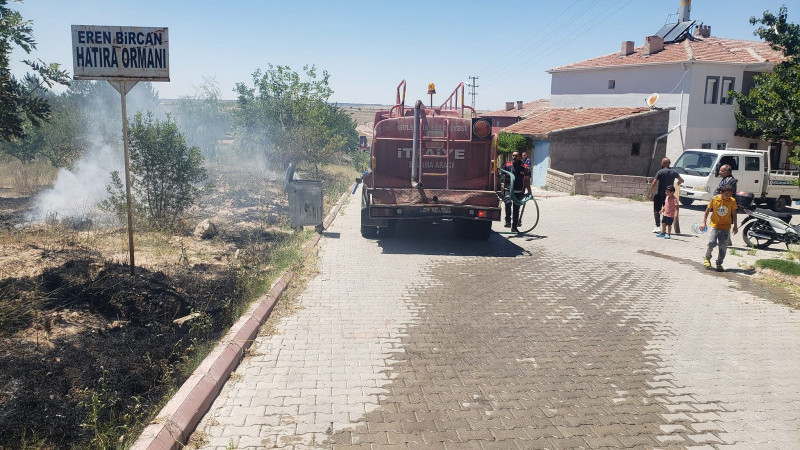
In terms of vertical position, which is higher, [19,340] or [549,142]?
[549,142]

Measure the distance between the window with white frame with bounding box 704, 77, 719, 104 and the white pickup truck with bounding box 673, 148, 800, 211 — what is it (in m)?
11.5

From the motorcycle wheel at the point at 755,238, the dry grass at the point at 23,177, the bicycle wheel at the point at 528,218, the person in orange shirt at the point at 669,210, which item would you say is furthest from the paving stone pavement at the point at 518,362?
the dry grass at the point at 23,177

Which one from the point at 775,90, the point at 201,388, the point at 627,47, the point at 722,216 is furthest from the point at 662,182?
the point at 627,47

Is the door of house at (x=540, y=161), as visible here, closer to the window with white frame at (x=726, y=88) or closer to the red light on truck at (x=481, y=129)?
the window with white frame at (x=726, y=88)

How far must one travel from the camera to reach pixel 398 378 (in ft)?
16.1

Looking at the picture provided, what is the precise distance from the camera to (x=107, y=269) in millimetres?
6980

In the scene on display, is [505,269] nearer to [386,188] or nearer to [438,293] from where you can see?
[438,293]

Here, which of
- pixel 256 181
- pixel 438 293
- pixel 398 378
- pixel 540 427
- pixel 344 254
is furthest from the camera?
pixel 256 181

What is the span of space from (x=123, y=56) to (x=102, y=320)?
3.52 m

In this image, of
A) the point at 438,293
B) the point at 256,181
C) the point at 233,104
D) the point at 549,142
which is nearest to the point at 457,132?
the point at 438,293

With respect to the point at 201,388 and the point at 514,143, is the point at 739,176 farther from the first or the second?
the point at 201,388

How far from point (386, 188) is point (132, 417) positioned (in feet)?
23.5

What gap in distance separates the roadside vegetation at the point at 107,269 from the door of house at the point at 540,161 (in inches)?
488

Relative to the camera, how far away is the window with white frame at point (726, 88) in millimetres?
29078
